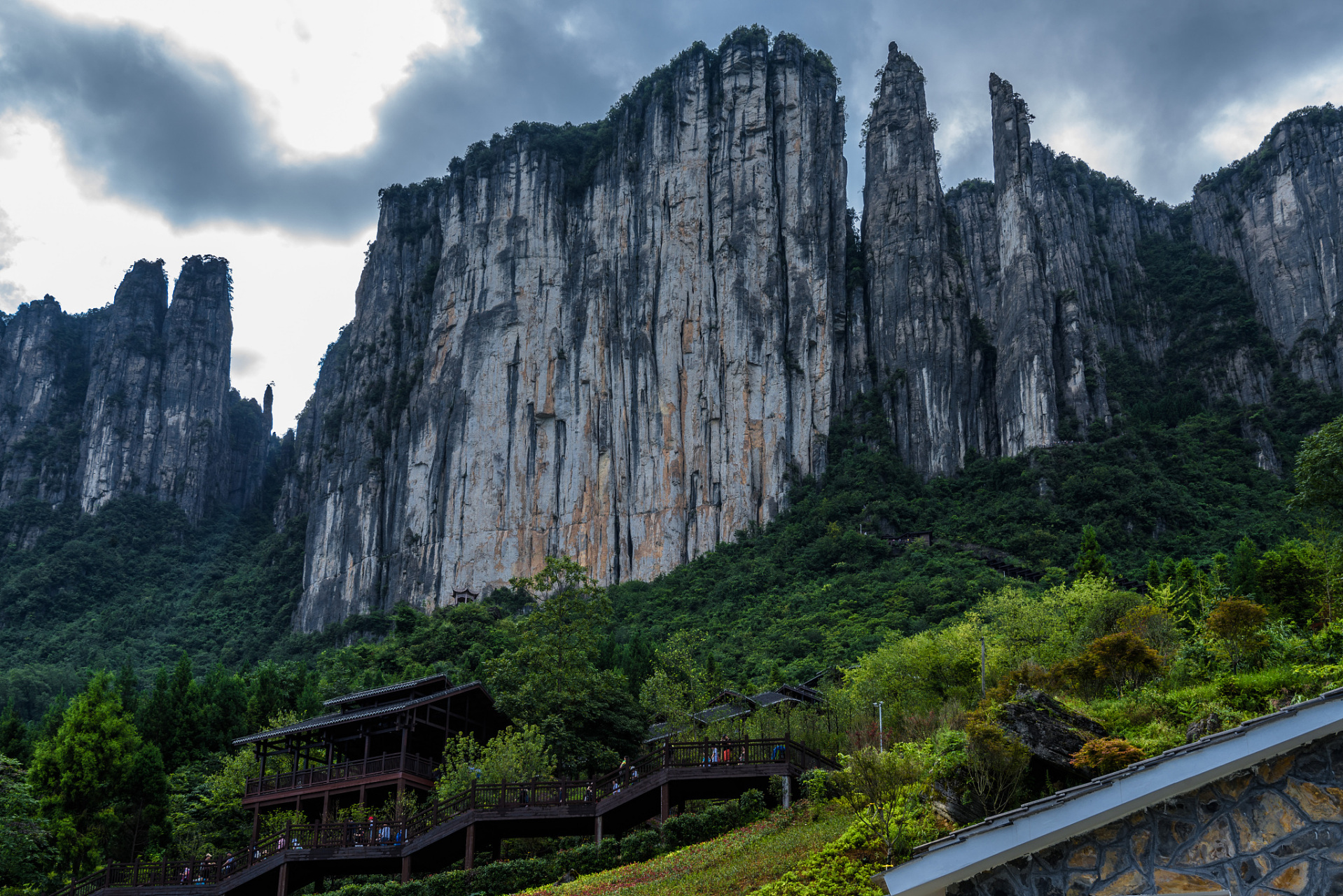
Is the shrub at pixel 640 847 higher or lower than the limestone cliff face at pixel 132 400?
lower

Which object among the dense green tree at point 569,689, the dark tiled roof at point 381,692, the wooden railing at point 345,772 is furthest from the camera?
the dense green tree at point 569,689

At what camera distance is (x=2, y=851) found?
28391mm

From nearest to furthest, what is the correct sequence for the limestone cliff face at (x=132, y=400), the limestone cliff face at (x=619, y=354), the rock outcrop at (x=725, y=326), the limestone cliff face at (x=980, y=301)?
the limestone cliff face at (x=980, y=301) → the rock outcrop at (x=725, y=326) → the limestone cliff face at (x=619, y=354) → the limestone cliff face at (x=132, y=400)

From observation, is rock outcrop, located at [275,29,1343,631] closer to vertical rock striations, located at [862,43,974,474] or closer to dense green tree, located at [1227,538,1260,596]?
vertical rock striations, located at [862,43,974,474]

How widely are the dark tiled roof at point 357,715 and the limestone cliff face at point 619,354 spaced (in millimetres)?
57649

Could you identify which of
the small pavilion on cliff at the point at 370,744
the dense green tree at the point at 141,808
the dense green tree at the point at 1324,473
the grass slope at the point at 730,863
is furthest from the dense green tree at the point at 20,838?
the dense green tree at the point at 1324,473

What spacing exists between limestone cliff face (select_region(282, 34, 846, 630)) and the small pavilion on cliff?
56.4m

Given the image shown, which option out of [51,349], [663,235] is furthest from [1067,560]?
[51,349]

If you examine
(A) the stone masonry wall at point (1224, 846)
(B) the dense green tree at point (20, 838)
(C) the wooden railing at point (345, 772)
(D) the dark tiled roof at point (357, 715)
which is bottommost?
(B) the dense green tree at point (20, 838)

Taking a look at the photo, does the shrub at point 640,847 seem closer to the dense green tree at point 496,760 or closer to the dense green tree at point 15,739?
the dense green tree at point 496,760

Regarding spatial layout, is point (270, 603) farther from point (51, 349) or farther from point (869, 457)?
point (869, 457)

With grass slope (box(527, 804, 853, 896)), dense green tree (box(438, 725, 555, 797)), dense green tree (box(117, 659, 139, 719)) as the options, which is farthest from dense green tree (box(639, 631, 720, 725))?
dense green tree (box(117, 659, 139, 719))

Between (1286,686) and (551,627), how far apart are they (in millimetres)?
27396

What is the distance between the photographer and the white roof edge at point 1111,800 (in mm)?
8469
